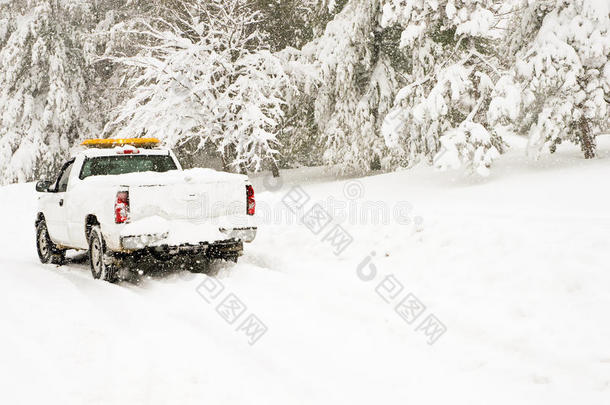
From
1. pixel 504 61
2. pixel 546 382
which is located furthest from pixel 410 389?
pixel 504 61

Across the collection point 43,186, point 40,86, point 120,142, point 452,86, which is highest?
point 452,86

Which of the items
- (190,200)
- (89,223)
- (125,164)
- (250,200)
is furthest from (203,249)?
(125,164)

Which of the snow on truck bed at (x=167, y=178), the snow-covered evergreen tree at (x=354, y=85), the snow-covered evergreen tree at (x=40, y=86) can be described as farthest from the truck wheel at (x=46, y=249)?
the snow-covered evergreen tree at (x=40, y=86)

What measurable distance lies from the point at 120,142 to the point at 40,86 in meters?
20.0

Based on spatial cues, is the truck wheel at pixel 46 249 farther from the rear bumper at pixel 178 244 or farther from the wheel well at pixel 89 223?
the rear bumper at pixel 178 244

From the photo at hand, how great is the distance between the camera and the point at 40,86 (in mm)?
26969

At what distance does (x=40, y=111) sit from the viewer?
26.9m

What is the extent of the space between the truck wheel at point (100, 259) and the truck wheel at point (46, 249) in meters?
2.01

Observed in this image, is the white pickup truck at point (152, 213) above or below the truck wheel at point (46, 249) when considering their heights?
above

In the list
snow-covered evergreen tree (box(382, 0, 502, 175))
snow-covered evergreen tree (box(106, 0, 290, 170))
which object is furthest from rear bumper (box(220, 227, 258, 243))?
snow-covered evergreen tree (box(106, 0, 290, 170))

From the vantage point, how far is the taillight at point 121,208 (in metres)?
7.53

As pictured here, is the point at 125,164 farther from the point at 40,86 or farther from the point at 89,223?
the point at 40,86

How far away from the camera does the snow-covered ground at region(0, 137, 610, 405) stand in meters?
4.45

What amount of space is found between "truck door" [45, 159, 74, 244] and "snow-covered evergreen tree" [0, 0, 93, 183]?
1727cm
